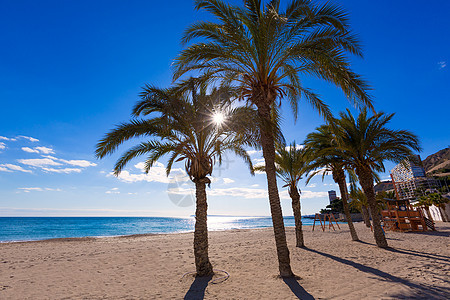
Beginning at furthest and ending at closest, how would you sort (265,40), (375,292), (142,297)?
(265,40) → (142,297) → (375,292)

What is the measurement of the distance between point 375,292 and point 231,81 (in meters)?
7.85

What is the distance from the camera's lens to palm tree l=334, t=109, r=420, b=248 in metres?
11.6

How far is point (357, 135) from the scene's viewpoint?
12062mm

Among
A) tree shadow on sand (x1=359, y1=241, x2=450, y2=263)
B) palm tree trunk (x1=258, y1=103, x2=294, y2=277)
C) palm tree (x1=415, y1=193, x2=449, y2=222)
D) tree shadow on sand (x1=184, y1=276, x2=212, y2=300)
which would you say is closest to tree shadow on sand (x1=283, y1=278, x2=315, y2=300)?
palm tree trunk (x1=258, y1=103, x2=294, y2=277)

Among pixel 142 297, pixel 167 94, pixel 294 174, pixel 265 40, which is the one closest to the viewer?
pixel 142 297

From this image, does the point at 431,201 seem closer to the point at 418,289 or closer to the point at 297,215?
the point at 297,215

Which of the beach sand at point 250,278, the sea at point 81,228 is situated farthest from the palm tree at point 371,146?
the sea at point 81,228

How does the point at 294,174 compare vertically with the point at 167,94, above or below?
below

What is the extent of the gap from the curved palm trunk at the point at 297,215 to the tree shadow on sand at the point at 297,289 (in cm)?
716

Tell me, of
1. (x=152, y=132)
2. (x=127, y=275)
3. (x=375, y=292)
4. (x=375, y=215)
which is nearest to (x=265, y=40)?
(x=152, y=132)

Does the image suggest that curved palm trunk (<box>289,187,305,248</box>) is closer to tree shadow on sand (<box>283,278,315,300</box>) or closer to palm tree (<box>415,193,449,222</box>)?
tree shadow on sand (<box>283,278,315,300</box>)

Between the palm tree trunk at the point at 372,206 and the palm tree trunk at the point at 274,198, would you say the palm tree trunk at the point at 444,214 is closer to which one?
the palm tree trunk at the point at 372,206

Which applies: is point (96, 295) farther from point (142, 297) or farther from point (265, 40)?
point (265, 40)

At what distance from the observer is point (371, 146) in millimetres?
12008
